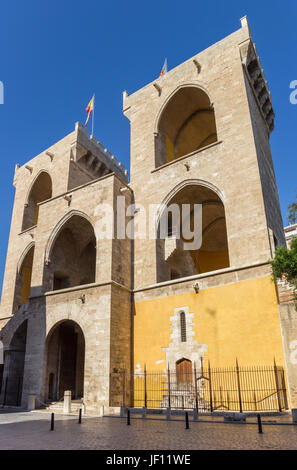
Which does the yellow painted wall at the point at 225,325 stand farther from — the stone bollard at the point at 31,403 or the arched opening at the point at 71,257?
the arched opening at the point at 71,257

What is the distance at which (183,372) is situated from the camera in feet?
44.1

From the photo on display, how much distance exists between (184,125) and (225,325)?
43.6ft

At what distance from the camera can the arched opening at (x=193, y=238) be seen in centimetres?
1670

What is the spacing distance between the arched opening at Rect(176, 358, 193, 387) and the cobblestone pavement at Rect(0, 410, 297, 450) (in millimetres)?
3610

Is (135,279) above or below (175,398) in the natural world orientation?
above

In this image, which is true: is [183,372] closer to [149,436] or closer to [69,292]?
[69,292]

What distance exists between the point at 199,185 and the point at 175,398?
29.4 feet

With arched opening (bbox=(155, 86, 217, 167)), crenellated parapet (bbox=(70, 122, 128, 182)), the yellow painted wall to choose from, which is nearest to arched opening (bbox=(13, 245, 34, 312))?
crenellated parapet (bbox=(70, 122, 128, 182))

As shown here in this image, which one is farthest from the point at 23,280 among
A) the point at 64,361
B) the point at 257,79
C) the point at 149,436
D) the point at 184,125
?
the point at 257,79

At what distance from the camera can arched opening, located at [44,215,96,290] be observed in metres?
18.4

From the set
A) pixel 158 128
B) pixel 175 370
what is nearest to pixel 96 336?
pixel 175 370

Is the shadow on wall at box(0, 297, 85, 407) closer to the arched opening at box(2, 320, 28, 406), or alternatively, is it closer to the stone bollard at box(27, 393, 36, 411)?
the arched opening at box(2, 320, 28, 406)
